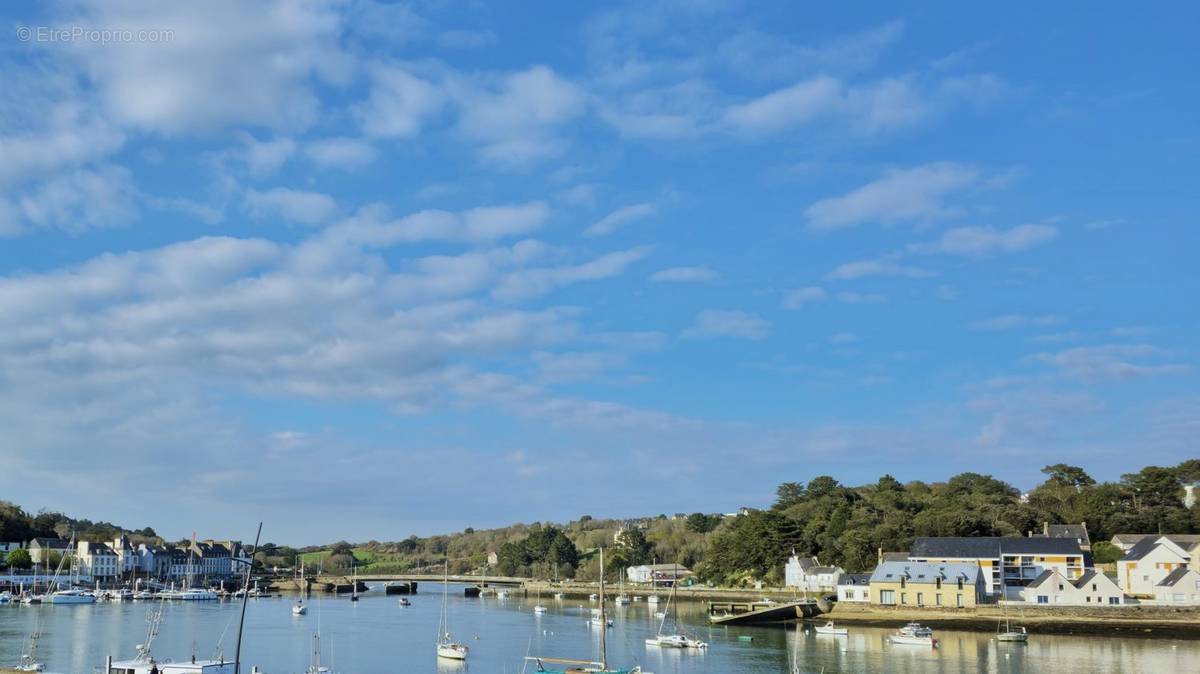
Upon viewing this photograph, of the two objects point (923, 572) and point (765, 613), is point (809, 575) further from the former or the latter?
point (923, 572)

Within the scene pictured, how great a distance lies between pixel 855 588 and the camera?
76625 millimetres

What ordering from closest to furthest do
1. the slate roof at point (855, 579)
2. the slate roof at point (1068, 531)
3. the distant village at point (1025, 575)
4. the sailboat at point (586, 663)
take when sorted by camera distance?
the sailboat at point (586, 663), the distant village at point (1025, 575), the slate roof at point (855, 579), the slate roof at point (1068, 531)

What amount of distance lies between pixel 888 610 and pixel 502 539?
5264 inches

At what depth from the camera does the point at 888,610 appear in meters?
72.0

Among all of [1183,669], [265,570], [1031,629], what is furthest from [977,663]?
[265,570]

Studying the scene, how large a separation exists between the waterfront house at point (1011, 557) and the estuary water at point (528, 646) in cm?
1159

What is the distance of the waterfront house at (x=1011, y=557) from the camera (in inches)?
2960

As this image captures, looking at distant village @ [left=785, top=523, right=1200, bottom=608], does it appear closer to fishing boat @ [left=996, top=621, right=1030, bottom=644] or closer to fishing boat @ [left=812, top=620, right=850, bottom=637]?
fishing boat @ [left=996, top=621, right=1030, bottom=644]

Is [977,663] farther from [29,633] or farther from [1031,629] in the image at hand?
[29,633]

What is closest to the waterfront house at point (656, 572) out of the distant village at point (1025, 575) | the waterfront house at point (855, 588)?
the distant village at point (1025, 575)

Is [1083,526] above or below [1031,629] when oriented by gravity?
above

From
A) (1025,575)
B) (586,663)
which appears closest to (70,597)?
(586,663)

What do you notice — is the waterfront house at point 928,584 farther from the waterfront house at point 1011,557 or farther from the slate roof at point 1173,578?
the slate roof at point 1173,578

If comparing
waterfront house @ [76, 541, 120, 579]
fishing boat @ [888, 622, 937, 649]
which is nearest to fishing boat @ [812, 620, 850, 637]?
fishing boat @ [888, 622, 937, 649]
